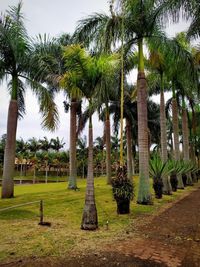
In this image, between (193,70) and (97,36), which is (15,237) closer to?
(97,36)

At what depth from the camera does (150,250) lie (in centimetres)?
603

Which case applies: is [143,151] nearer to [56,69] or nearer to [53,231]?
[53,231]

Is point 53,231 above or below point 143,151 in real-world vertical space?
below

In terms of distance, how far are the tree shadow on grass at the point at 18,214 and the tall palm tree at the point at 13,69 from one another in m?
4.53

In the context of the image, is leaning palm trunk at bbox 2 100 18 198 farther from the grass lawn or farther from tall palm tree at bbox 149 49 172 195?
tall palm tree at bbox 149 49 172 195

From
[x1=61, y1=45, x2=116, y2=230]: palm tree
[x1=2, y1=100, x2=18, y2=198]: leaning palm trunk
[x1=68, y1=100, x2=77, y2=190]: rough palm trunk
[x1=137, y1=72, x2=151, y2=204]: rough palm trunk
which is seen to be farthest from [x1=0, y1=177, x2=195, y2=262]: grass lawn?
[x1=68, y1=100, x2=77, y2=190]: rough palm trunk

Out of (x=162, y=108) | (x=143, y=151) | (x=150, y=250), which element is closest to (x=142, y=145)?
(x=143, y=151)

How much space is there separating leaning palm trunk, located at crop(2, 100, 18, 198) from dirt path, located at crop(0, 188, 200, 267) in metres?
8.75

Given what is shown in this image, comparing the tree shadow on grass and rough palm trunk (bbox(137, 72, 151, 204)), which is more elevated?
rough palm trunk (bbox(137, 72, 151, 204))

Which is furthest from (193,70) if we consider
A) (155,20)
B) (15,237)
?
(15,237)

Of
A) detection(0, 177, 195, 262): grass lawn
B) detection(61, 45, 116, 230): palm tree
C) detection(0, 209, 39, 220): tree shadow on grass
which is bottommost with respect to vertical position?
detection(0, 177, 195, 262): grass lawn

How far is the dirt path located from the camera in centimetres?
528

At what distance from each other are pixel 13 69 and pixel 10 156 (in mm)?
4720

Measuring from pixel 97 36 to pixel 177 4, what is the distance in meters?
3.45
